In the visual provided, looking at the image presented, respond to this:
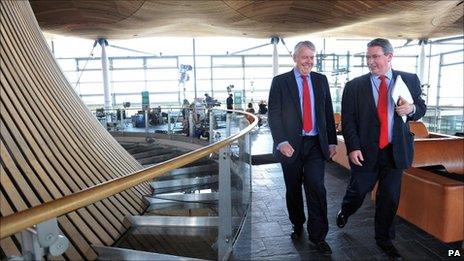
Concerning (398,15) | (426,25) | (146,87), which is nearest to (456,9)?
(398,15)

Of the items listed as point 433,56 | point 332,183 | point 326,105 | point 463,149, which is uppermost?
point 433,56

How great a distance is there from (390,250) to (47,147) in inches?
116

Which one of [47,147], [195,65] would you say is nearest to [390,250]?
[47,147]

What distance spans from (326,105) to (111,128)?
9701mm

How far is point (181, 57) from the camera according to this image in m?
19.7

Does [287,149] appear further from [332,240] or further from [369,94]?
[332,240]

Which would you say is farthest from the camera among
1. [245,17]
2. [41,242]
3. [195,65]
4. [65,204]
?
[195,65]

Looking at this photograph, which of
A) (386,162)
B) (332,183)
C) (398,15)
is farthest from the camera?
(398,15)

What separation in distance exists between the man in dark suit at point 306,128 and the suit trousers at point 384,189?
10.3 inches

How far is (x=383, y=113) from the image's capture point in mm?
2395

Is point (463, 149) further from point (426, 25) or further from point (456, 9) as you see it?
point (426, 25)

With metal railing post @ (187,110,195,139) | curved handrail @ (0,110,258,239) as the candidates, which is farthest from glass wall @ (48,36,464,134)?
curved handrail @ (0,110,258,239)

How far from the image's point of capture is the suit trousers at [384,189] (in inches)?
95.2

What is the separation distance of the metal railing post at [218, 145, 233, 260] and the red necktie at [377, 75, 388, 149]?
41.2 inches
